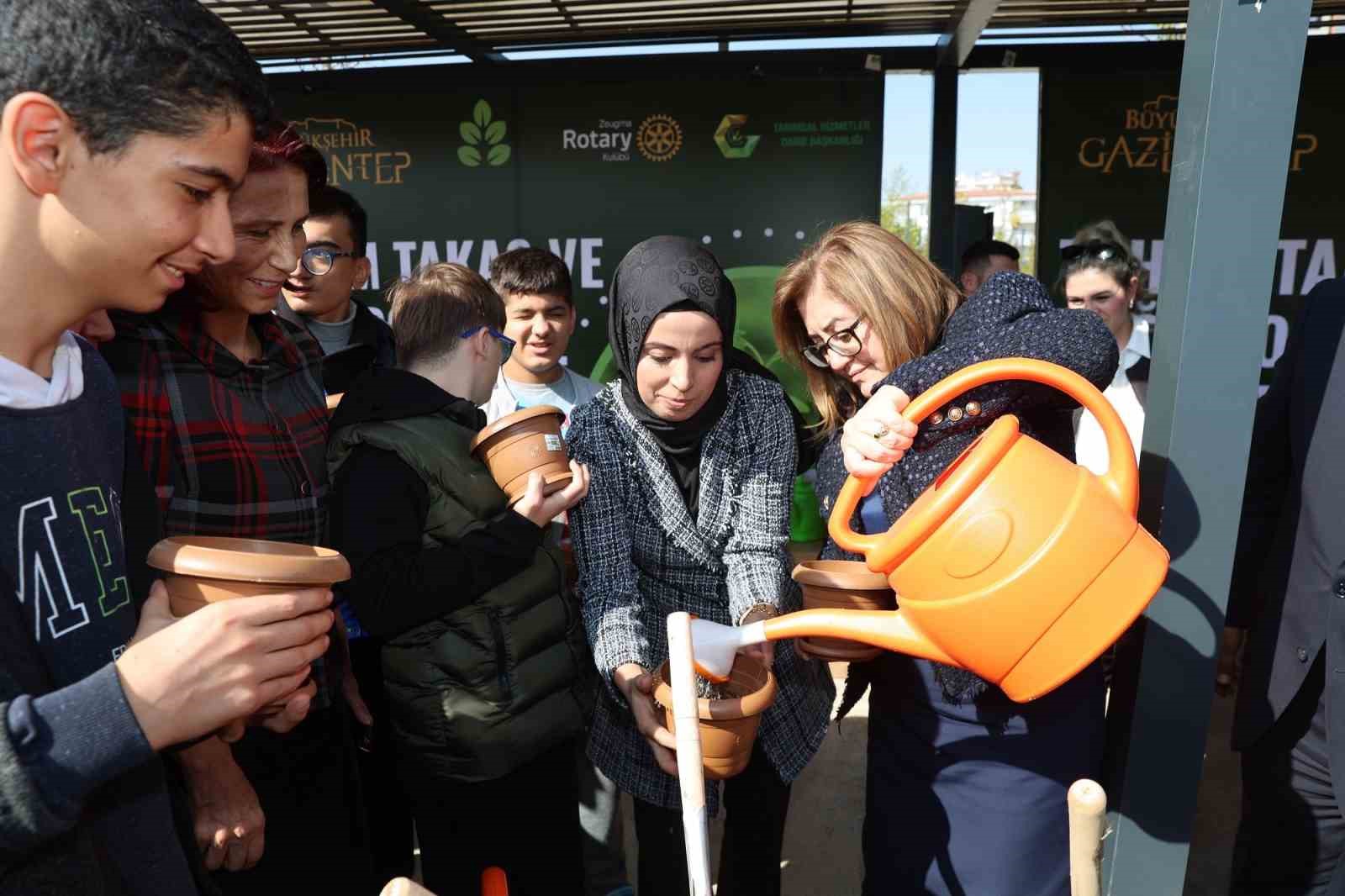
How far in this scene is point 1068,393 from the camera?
0.97 metres

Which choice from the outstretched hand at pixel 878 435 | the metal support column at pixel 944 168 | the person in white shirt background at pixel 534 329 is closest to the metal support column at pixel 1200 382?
the outstretched hand at pixel 878 435

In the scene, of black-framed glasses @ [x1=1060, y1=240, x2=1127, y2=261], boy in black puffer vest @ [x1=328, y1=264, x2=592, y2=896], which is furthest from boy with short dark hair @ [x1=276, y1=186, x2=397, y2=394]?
black-framed glasses @ [x1=1060, y1=240, x2=1127, y2=261]

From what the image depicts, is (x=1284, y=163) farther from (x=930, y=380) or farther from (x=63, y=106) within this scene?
(x=63, y=106)

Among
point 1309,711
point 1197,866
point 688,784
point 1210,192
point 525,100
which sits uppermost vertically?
point 525,100

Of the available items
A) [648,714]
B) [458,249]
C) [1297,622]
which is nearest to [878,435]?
[648,714]

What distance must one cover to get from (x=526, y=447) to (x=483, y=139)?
181 inches

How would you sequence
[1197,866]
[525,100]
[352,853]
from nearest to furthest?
1. [352,853]
2. [1197,866]
3. [525,100]

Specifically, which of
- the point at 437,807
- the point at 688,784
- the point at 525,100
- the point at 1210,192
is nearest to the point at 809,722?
the point at 437,807

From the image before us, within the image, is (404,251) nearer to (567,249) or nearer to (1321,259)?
(567,249)

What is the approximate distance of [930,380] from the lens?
1.15m

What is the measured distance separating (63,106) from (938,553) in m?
0.93

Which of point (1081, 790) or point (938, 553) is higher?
point (938, 553)

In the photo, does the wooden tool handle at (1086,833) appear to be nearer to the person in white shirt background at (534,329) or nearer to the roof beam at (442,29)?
the person in white shirt background at (534,329)

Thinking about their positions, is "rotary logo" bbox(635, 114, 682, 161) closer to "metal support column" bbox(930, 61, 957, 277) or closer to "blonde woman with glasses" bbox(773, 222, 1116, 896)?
"metal support column" bbox(930, 61, 957, 277)
